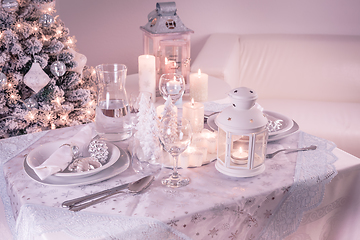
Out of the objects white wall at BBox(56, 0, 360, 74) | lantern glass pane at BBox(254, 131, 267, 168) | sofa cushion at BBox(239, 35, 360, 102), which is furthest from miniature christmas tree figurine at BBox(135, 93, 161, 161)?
white wall at BBox(56, 0, 360, 74)

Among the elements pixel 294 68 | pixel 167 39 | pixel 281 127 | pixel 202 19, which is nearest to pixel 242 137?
pixel 281 127

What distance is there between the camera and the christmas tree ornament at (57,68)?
1.62 m

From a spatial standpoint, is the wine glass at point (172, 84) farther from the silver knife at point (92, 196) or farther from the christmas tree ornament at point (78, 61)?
the christmas tree ornament at point (78, 61)

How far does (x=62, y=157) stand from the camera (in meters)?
0.87

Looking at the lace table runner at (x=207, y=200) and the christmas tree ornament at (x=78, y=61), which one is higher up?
the christmas tree ornament at (x=78, y=61)

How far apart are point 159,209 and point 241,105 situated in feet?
1.03

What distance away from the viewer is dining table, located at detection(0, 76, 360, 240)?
2.34 ft

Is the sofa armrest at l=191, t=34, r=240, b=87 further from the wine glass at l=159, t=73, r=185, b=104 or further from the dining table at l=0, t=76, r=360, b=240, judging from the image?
the dining table at l=0, t=76, r=360, b=240

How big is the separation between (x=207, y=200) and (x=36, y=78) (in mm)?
1123

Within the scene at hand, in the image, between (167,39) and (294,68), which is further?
(294,68)

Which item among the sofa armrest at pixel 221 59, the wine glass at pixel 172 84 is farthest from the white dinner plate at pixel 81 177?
the sofa armrest at pixel 221 59

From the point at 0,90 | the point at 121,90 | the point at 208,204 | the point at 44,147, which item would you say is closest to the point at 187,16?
the point at 0,90

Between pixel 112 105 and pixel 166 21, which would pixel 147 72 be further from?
pixel 112 105

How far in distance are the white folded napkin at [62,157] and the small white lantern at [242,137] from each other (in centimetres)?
37
